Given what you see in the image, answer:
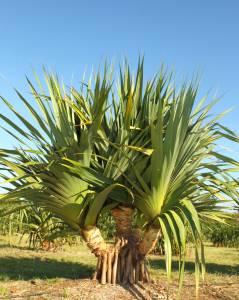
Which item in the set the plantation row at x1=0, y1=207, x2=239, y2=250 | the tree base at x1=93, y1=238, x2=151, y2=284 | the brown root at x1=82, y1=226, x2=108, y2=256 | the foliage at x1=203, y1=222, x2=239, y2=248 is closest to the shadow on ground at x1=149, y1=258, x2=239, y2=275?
the plantation row at x1=0, y1=207, x2=239, y2=250

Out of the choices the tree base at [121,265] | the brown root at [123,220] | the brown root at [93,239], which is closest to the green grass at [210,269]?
the tree base at [121,265]

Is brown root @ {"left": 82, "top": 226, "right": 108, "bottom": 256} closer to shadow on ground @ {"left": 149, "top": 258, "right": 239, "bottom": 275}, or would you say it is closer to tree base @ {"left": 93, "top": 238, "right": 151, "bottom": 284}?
tree base @ {"left": 93, "top": 238, "right": 151, "bottom": 284}

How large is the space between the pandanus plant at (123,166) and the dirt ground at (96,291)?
0.21m

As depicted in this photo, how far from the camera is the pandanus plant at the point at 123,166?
4152 mm

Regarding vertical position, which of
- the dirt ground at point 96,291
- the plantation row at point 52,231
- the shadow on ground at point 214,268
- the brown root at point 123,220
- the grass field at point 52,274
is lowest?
the dirt ground at point 96,291

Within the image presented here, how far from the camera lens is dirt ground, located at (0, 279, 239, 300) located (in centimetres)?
442

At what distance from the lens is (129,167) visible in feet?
15.1

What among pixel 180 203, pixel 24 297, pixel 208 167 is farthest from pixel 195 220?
pixel 24 297

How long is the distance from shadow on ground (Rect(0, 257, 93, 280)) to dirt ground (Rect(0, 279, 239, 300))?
3.09 feet

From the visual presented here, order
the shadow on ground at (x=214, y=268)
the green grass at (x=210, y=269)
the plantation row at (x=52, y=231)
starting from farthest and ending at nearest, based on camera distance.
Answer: the plantation row at (x=52, y=231)
the shadow on ground at (x=214, y=268)
the green grass at (x=210, y=269)

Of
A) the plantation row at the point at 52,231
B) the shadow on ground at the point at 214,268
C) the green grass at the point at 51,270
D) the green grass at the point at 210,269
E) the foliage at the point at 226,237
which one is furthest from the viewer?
the foliage at the point at 226,237

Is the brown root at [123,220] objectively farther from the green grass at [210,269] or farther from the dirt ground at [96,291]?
the green grass at [210,269]

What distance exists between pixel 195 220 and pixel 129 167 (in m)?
1.13

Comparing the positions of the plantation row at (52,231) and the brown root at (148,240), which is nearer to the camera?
the brown root at (148,240)
